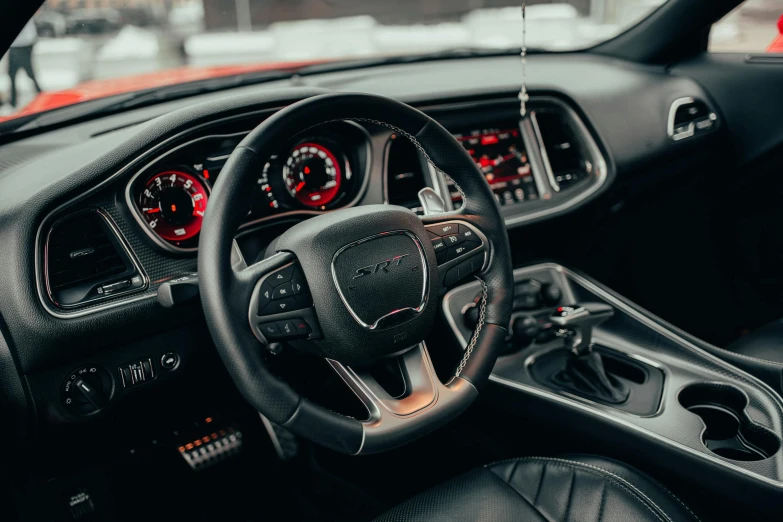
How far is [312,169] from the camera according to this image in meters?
1.64

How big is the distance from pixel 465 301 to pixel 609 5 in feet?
5.10

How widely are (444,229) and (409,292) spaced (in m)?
0.17

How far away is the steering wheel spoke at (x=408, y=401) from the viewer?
1.20 metres

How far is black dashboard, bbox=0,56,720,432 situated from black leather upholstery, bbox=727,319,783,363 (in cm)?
60

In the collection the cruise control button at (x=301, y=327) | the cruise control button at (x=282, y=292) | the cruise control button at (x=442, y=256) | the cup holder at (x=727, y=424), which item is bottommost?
the cup holder at (x=727, y=424)

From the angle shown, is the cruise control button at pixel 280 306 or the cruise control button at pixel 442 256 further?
the cruise control button at pixel 442 256

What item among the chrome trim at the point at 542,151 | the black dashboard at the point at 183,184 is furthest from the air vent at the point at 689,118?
the chrome trim at the point at 542,151

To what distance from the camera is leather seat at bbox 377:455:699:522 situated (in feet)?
4.40

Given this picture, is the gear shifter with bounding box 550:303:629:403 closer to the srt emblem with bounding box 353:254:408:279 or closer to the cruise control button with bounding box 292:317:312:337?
the srt emblem with bounding box 353:254:408:279

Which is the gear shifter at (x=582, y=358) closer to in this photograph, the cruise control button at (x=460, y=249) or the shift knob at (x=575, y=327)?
the shift knob at (x=575, y=327)

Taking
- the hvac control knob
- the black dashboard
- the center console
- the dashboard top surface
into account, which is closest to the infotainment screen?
the black dashboard

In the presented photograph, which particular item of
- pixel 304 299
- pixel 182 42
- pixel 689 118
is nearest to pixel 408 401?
pixel 304 299

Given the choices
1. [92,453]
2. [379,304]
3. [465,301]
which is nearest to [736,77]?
[465,301]

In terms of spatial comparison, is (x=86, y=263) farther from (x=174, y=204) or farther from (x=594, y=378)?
(x=594, y=378)
